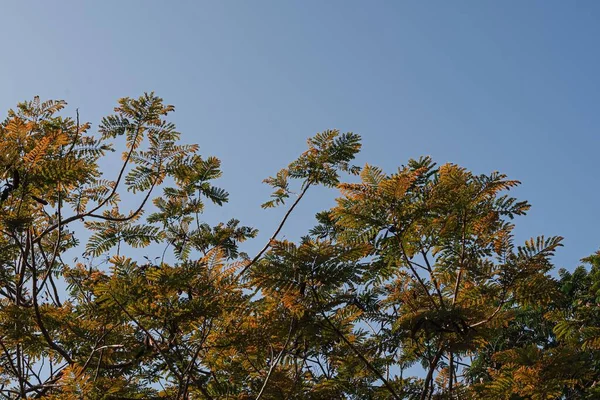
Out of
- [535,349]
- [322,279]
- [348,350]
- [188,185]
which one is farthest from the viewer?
[188,185]

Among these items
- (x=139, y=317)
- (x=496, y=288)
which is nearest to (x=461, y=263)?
(x=496, y=288)

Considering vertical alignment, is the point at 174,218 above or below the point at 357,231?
above

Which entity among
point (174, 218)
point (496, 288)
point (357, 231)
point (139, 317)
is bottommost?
point (139, 317)

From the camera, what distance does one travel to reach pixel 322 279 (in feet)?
13.2

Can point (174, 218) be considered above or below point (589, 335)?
above

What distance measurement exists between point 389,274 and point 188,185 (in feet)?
11.3

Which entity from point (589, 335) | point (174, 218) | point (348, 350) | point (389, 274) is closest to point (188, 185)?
point (174, 218)

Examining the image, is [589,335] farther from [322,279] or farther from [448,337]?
[322,279]

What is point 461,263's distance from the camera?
450 centimetres

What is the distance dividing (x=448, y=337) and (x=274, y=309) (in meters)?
1.39

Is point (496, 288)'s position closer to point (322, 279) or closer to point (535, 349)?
point (535, 349)

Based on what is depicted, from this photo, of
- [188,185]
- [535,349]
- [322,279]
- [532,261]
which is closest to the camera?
[322,279]

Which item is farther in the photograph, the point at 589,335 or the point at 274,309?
the point at 589,335

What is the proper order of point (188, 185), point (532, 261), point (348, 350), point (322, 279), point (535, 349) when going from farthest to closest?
point (188, 185) → point (348, 350) → point (535, 349) → point (532, 261) → point (322, 279)
